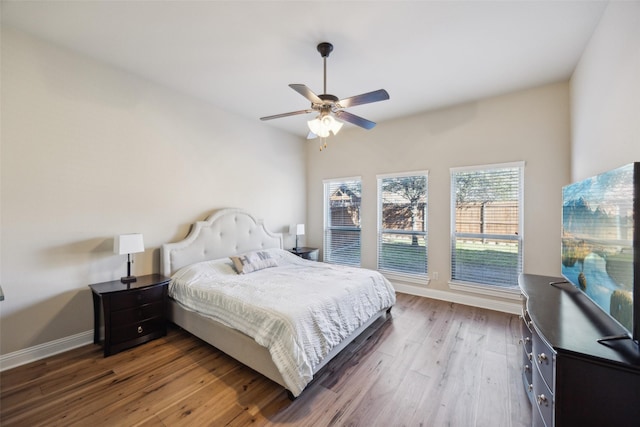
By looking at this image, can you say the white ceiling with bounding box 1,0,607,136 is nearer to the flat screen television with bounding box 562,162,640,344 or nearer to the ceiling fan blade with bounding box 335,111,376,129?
the ceiling fan blade with bounding box 335,111,376,129

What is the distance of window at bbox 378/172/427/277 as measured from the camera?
428 cm

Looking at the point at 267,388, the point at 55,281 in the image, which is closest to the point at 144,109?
the point at 55,281

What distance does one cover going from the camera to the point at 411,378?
7.16 feet

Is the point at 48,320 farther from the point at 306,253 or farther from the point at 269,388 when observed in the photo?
the point at 306,253

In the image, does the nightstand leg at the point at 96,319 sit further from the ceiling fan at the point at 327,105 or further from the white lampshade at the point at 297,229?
the white lampshade at the point at 297,229

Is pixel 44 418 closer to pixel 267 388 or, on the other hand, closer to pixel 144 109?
pixel 267 388

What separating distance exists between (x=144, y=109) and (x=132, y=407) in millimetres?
3041

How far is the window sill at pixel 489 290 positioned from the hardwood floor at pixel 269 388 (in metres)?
0.80

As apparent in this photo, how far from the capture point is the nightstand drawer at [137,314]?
8.38 ft

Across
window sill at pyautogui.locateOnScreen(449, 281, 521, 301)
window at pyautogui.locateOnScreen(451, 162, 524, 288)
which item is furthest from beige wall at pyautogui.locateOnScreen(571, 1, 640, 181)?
window sill at pyautogui.locateOnScreen(449, 281, 521, 301)

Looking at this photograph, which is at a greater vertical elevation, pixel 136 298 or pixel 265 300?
pixel 265 300

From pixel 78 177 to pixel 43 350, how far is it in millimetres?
1683

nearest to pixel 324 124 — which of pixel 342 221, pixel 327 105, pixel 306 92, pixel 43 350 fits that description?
pixel 327 105

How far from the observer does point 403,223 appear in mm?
4465
